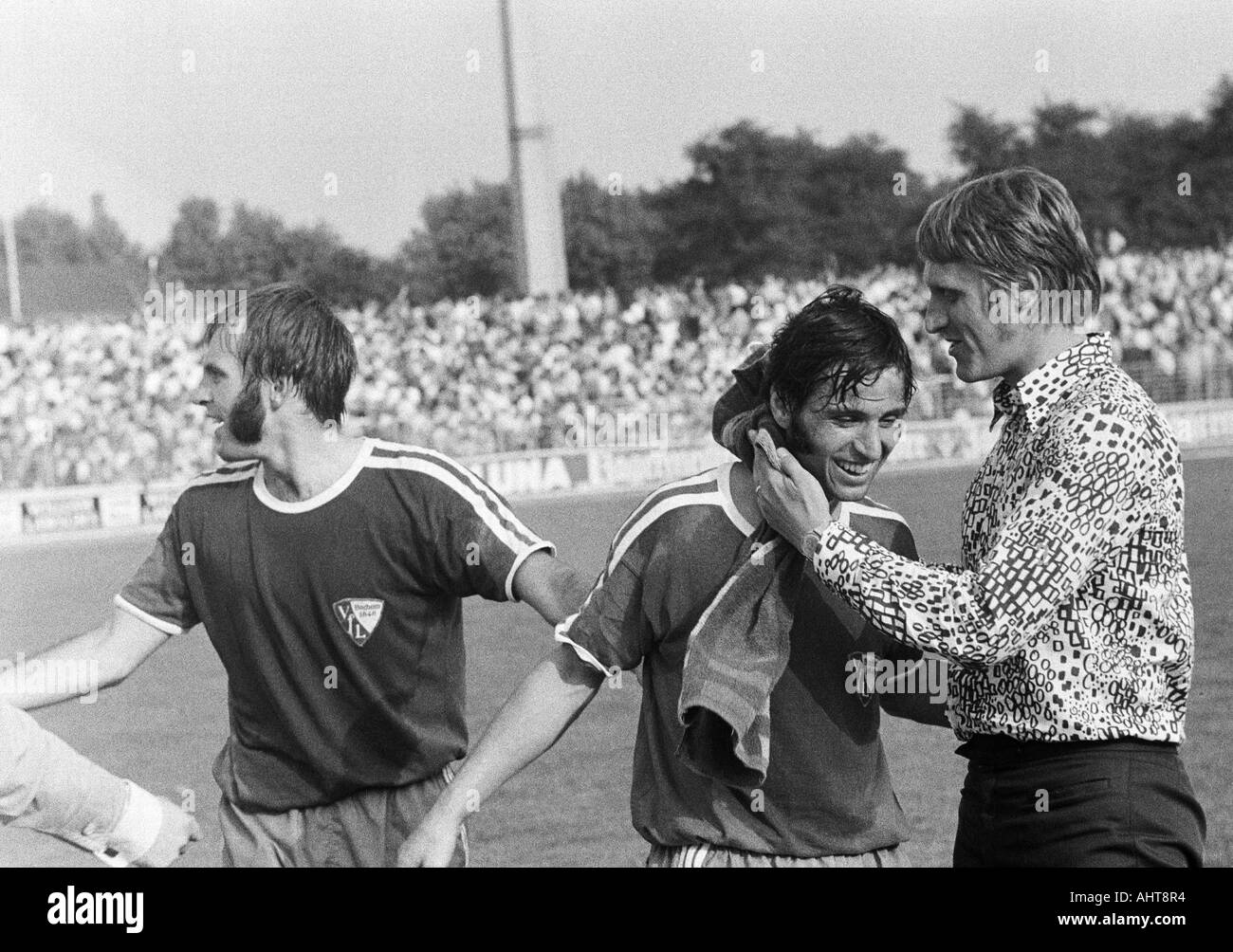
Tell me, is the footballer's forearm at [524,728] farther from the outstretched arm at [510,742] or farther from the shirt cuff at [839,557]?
the shirt cuff at [839,557]

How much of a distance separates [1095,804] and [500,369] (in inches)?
755

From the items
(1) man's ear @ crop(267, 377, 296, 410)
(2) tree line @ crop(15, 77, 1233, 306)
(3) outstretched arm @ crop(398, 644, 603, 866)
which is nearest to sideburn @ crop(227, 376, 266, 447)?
(1) man's ear @ crop(267, 377, 296, 410)

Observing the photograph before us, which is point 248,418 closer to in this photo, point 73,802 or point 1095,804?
point 73,802

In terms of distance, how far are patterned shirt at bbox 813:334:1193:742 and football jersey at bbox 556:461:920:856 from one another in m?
0.23

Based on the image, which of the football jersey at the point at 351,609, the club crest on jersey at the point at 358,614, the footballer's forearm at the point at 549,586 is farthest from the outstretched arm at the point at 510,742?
the club crest on jersey at the point at 358,614

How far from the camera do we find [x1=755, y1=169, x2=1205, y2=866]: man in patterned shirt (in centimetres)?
254

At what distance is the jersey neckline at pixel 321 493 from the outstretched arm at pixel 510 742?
0.76 metres

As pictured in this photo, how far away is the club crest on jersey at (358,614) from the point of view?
3488mm

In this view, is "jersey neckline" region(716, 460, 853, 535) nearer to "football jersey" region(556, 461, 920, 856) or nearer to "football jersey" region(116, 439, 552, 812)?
"football jersey" region(556, 461, 920, 856)

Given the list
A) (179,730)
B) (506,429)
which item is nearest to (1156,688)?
(179,730)

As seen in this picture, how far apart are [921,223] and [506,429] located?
18227 mm

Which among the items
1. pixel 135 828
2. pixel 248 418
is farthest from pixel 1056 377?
pixel 135 828

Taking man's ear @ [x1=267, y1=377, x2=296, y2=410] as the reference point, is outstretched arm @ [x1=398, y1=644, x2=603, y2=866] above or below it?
below

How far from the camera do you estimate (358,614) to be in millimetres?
3490
